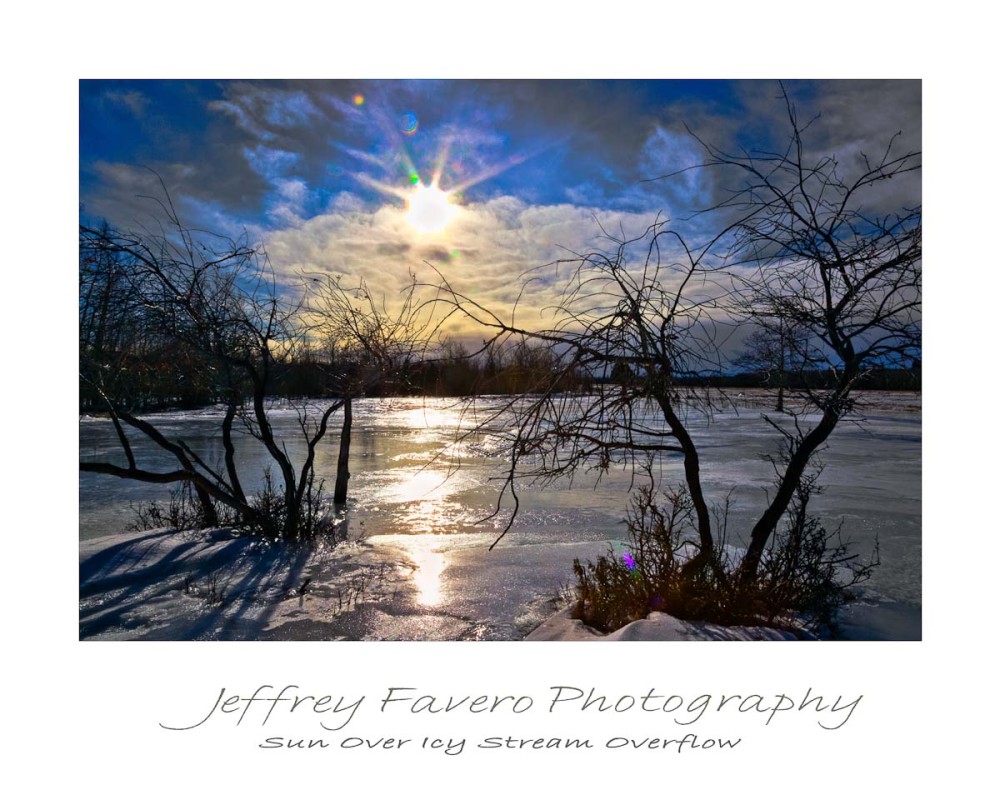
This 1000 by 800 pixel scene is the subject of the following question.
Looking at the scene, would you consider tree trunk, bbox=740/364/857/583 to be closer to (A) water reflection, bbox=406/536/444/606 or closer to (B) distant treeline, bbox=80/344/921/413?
(B) distant treeline, bbox=80/344/921/413

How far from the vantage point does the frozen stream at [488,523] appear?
337 centimetres

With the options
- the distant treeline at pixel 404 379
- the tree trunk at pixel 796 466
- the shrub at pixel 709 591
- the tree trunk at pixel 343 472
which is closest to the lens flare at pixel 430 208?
the distant treeline at pixel 404 379

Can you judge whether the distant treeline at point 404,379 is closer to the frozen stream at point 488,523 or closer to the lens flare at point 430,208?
the frozen stream at point 488,523

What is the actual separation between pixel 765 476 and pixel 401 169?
24.9 ft

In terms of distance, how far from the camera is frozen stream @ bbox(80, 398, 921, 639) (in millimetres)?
3367

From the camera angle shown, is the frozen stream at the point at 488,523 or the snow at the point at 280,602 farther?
the frozen stream at the point at 488,523

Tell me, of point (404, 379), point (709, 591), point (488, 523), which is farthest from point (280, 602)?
point (488, 523)

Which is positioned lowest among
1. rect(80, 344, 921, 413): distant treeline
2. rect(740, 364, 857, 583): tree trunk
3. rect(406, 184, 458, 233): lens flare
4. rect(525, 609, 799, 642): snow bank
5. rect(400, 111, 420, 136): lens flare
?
rect(525, 609, 799, 642): snow bank

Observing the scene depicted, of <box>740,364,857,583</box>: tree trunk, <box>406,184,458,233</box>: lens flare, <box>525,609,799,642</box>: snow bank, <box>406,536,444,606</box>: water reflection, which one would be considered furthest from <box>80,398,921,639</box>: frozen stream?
<box>406,184,458,233</box>: lens flare

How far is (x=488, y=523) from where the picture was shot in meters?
6.01

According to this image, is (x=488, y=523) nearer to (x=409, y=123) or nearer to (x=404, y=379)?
(x=404, y=379)
